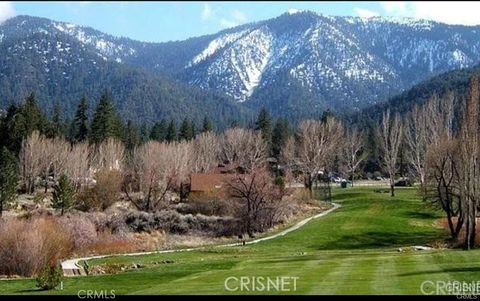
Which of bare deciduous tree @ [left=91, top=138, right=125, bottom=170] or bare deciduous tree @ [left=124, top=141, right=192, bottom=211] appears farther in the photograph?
bare deciduous tree @ [left=91, top=138, right=125, bottom=170]

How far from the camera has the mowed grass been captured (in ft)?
70.9

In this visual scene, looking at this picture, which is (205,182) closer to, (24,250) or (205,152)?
(205,152)

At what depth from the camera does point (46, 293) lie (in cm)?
2367

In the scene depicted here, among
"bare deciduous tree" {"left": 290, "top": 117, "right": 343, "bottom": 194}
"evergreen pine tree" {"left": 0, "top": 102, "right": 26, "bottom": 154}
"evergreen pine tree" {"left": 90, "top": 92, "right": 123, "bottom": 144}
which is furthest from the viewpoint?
"evergreen pine tree" {"left": 90, "top": 92, "right": 123, "bottom": 144}

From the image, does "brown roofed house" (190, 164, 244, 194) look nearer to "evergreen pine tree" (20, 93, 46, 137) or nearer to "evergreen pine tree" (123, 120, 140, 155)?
"evergreen pine tree" (20, 93, 46, 137)

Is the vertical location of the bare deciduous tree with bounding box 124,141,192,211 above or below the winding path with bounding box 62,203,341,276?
above

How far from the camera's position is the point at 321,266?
93.8 ft

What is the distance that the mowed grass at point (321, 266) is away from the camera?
21625 mm

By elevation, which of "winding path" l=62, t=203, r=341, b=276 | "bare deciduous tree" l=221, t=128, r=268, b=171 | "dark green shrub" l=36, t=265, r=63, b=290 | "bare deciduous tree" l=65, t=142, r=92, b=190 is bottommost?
"winding path" l=62, t=203, r=341, b=276

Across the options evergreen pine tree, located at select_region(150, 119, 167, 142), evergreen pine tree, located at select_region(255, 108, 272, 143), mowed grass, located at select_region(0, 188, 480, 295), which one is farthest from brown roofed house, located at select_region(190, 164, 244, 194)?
evergreen pine tree, located at select_region(150, 119, 167, 142)

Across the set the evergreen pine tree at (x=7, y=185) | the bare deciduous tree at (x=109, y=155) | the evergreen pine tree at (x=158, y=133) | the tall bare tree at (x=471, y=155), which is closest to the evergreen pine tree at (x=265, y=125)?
the evergreen pine tree at (x=158, y=133)

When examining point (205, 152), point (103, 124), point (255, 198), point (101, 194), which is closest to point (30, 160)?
point (101, 194)

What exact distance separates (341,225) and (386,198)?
18127mm

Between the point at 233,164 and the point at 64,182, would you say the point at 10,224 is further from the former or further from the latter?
the point at 233,164
